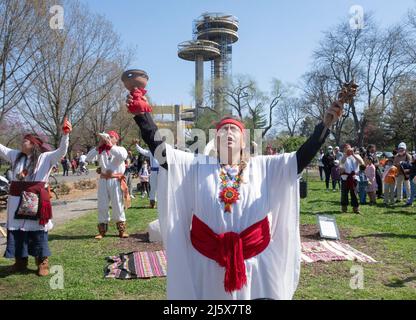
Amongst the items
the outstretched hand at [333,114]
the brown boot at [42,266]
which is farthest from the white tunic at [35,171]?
the outstretched hand at [333,114]

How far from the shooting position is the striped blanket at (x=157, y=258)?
581cm

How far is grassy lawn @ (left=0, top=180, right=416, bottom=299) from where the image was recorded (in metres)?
4.97

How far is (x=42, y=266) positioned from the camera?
18.9 feet

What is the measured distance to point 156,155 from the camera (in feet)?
9.48

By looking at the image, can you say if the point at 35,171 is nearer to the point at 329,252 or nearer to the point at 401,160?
the point at 329,252

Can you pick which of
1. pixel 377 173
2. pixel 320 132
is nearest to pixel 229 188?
pixel 320 132

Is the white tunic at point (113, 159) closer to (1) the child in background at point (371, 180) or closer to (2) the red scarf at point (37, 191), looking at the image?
(2) the red scarf at point (37, 191)

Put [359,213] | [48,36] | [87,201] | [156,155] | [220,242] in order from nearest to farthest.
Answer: [220,242] → [156,155] → [359,213] → [48,36] → [87,201]

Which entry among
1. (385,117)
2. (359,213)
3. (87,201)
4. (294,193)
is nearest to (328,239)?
(359,213)

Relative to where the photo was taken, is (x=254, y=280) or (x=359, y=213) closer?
(x=254, y=280)

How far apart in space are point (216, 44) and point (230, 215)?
52.2 meters

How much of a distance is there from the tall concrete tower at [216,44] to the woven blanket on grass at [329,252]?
34873 millimetres

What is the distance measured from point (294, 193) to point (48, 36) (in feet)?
39.4
